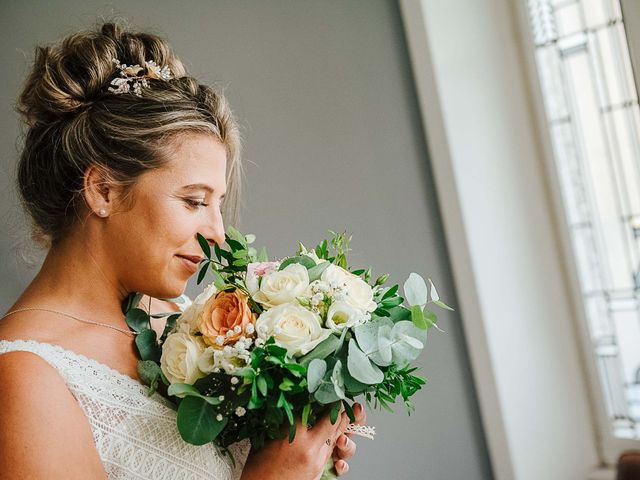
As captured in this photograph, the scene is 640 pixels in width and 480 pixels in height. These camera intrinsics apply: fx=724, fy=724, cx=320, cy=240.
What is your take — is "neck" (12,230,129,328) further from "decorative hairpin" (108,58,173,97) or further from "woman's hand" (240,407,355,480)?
"woman's hand" (240,407,355,480)

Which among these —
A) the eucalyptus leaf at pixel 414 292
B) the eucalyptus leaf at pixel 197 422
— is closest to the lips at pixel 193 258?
the eucalyptus leaf at pixel 197 422

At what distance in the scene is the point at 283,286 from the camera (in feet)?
4.34

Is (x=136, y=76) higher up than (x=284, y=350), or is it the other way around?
(x=136, y=76)

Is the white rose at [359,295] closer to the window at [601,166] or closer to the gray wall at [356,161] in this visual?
the gray wall at [356,161]

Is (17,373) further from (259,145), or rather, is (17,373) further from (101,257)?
(259,145)

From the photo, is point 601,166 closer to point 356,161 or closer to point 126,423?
point 356,161

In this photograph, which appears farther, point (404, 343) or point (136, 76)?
point (136, 76)

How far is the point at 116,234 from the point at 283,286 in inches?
16.5

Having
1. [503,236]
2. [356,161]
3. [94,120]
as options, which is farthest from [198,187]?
[503,236]

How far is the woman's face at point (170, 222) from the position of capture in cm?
148

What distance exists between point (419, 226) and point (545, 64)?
729mm

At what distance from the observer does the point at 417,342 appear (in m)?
1.32

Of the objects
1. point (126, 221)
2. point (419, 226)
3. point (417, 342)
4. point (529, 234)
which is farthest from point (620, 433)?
point (126, 221)

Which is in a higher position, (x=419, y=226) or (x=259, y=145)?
(x=259, y=145)
